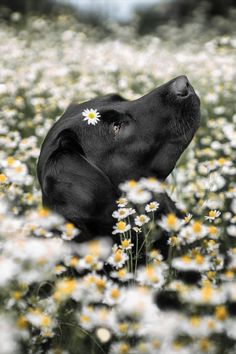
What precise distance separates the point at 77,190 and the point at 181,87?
2.86ft

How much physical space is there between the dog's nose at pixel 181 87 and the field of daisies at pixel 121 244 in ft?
1.41

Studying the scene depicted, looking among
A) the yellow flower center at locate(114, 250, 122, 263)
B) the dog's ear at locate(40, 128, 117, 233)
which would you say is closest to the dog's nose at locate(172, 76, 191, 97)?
the dog's ear at locate(40, 128, 117, 233)

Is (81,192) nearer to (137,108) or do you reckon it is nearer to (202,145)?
(137,108)

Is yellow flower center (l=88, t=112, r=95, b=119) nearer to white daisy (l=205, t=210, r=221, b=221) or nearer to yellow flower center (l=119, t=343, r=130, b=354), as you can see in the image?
white daisy (l=205, t=210, r=221, b=221)

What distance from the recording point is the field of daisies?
1.39 meters

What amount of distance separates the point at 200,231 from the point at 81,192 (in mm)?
779

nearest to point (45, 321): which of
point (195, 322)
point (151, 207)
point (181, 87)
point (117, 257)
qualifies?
point (117, 257)

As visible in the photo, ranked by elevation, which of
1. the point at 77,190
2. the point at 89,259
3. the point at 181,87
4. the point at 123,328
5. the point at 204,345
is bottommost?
the point at 204,345

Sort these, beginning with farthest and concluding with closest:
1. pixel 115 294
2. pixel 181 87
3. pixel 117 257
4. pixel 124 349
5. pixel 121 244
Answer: pixel 181 87
pixel 121 244
pixel 117 257
pixel 115 294
pixel 124 349

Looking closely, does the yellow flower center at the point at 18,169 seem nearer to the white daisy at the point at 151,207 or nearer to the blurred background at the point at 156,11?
the white daisy at the point at 151,207

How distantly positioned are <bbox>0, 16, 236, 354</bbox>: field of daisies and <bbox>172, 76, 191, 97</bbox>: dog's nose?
431 mm

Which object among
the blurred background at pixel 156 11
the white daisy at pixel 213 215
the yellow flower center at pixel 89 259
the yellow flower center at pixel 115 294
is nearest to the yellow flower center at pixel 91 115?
the white daisy at pixel 213 215

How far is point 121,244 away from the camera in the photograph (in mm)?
2273

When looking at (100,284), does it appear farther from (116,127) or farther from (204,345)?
(116,127)
